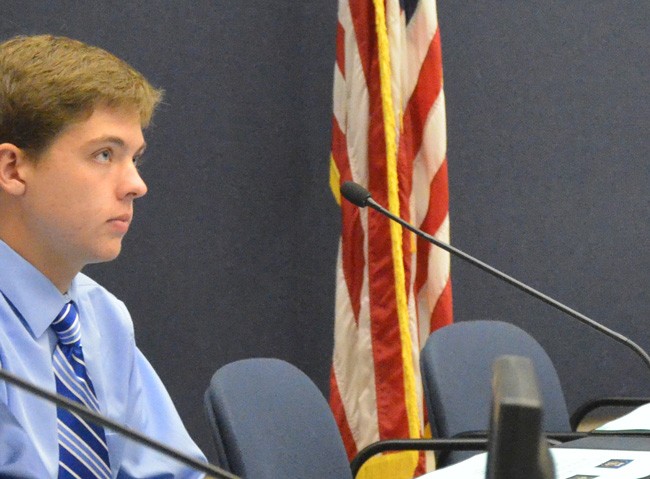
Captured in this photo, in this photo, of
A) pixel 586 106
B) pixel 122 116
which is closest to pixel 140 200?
pixel 586 106

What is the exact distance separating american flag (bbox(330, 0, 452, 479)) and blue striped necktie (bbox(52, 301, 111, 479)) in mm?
2170

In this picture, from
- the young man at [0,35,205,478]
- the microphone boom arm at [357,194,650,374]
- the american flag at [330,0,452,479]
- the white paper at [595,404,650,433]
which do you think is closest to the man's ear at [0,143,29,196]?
the young man at [0,35,205,478]

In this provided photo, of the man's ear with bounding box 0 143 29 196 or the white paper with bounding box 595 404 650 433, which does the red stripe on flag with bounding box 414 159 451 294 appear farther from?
the man's ear with bounding box 0 143 29 196

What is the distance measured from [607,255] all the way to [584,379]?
1.64ft

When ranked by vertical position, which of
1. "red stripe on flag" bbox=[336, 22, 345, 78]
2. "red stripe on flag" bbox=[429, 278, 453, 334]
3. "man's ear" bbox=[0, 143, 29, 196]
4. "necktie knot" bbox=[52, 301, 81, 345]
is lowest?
"red stripe on flag" bbox=[429, 278, 453, 334]

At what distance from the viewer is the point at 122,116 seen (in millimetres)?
1565

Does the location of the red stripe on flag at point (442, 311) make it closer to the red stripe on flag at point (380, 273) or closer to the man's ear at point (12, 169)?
the red stripe on flag at point (380, 273)

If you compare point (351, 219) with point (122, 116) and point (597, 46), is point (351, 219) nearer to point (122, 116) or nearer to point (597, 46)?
point (597, 46)

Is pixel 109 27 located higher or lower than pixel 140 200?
higher

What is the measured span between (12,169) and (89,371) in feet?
1.02

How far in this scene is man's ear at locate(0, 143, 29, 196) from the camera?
4.91 feet

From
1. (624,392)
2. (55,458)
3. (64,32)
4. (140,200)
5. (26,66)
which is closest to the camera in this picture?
(55,458)

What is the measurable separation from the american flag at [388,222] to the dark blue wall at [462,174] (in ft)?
1.90

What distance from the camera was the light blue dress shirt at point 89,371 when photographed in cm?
141
